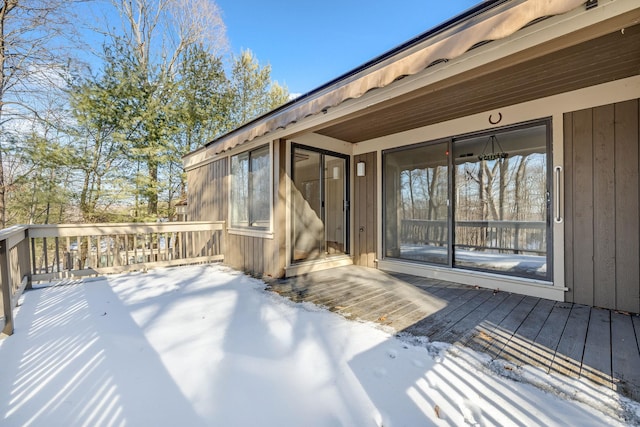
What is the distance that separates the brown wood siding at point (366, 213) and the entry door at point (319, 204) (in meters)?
0.21

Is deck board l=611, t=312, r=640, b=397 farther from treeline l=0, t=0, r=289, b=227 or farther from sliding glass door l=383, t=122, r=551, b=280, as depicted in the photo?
treeline l=0, t=0, r=289, b=227

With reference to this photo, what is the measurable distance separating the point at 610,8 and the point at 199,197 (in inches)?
265

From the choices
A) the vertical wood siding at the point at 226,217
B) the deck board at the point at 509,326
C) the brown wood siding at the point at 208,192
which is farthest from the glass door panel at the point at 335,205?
the deck board at the point at 509,326

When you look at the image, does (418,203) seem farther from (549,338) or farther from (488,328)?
(549,338)

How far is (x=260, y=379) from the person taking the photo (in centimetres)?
165

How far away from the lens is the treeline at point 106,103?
698 cm

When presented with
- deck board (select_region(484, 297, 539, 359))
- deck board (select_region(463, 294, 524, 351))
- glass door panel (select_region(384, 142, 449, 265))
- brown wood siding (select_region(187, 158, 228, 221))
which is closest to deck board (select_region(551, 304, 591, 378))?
deck board (select_region(484, 297, 539, 359))

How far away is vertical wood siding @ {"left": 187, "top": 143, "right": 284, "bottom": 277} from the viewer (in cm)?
416

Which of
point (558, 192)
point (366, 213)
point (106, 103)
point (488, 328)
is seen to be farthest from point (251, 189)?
point (106, 103)

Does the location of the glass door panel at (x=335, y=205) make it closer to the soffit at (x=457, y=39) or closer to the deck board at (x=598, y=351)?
the soffit at (x=457, y=39)

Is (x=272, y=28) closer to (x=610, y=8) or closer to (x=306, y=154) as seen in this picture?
(x=306, y=154)

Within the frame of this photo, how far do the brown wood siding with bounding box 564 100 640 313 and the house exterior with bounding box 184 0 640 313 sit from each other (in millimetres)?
12

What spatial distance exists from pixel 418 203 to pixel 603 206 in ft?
6.82

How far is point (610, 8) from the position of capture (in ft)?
4.84
